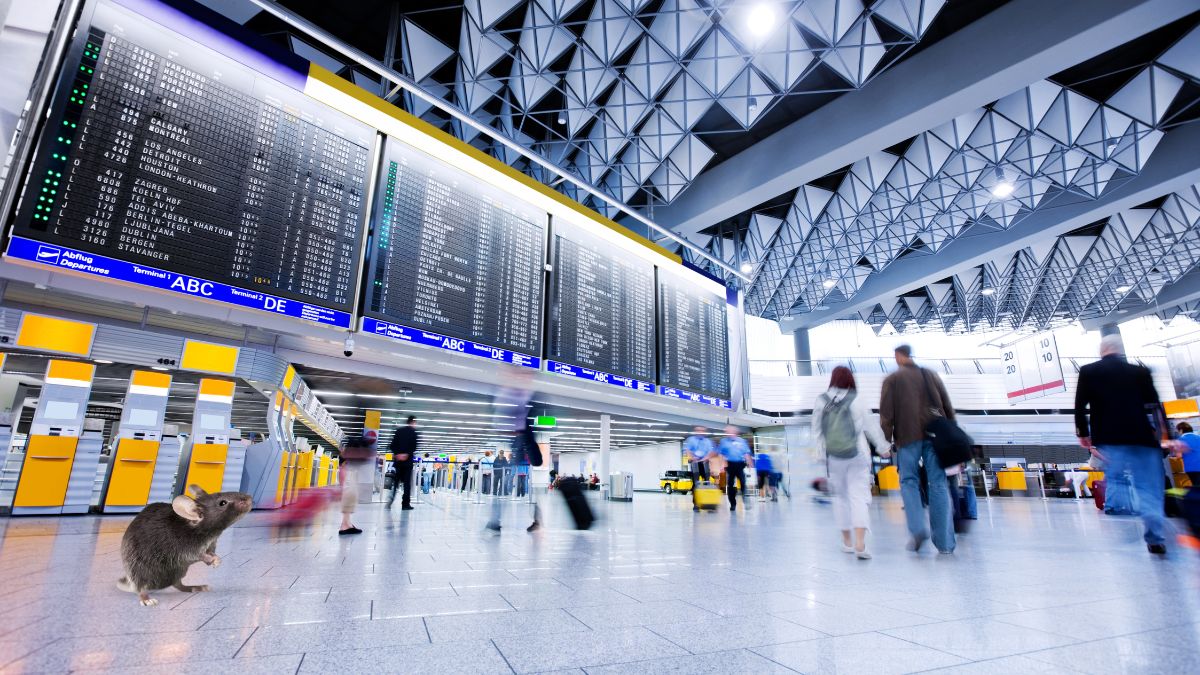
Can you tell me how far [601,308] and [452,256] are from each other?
412cm

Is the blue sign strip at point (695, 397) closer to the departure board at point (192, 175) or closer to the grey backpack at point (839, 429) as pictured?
the departure board at point (192, 175)

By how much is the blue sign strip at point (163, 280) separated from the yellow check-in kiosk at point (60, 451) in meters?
2.62

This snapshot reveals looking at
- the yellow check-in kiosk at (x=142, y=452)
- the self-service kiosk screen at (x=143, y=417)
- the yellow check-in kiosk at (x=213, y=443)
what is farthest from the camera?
the yellow check-in kiosk at (x=213, y=443)

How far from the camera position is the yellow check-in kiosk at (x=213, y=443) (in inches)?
330

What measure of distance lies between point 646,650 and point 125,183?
8.29m

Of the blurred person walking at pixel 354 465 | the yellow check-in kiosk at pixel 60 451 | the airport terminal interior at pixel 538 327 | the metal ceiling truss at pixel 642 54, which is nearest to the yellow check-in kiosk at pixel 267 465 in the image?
the airport terminal interior at pixel 538 327

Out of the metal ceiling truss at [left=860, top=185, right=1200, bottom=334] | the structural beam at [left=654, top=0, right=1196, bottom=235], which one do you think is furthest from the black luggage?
the metal ceiling truss at [left=860, top=185, right=1200, bottom=334]

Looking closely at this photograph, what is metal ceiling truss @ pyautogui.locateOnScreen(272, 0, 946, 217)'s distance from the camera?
10164mm

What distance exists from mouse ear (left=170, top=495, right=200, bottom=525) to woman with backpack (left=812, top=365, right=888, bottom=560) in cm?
456

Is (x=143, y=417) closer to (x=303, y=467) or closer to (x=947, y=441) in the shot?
(x=303, y=467)

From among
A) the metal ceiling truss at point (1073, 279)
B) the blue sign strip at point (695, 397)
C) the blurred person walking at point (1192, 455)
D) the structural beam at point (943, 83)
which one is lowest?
the blurred person walking at point (1192, 455)

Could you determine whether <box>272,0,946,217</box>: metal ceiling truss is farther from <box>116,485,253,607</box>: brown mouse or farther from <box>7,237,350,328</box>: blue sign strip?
<box>116,485,253,607</box>: brown mouse

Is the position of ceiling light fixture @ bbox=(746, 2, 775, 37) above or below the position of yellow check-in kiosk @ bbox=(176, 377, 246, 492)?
above

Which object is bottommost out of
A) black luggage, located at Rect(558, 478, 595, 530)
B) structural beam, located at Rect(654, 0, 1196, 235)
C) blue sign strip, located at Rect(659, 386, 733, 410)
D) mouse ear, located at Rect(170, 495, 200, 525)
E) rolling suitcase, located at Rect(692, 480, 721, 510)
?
rolling suitcase, located at Rect(692, 480, 721, 510)
